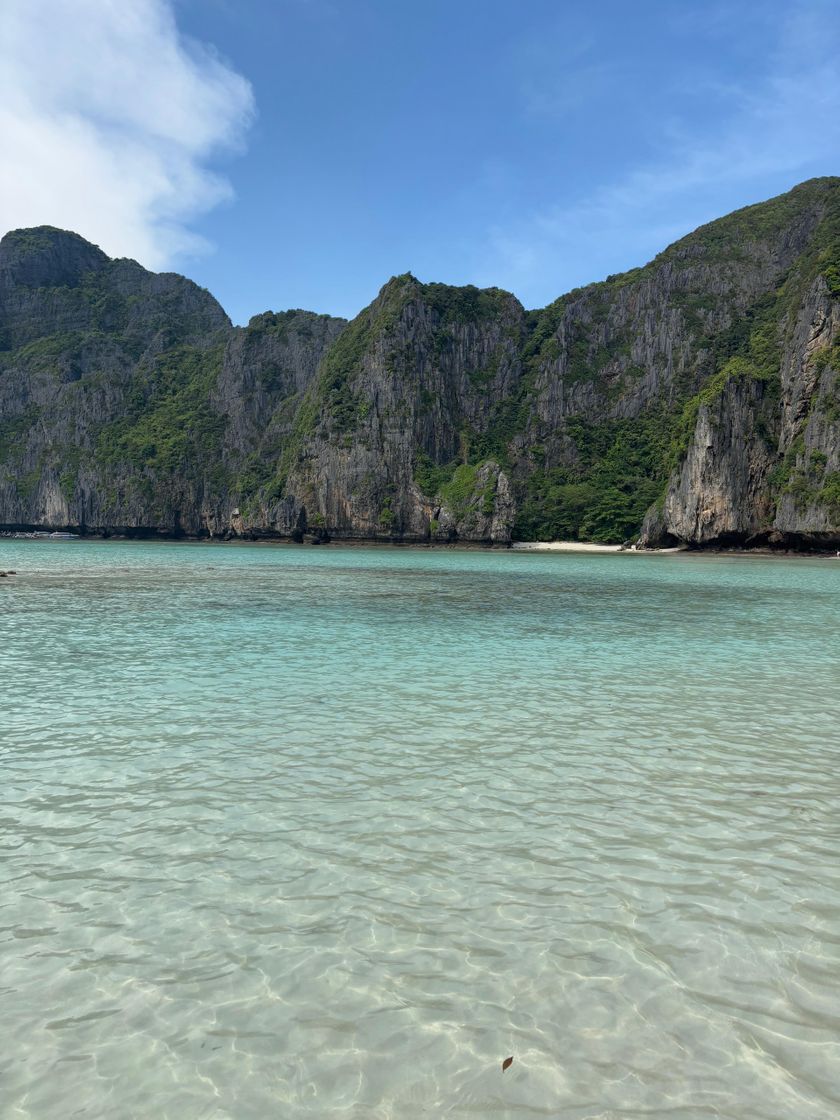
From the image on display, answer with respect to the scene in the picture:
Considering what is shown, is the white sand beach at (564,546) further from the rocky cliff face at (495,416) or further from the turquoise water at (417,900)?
the turquoise water at (417,900)

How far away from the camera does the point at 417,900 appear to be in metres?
5.03

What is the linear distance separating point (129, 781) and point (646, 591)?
29445 mm

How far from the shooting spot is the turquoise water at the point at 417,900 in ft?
11.3

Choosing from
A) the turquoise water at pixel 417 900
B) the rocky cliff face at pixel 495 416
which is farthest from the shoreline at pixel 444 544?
the turquoise water at pixel 417 900

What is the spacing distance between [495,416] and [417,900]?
152 meters

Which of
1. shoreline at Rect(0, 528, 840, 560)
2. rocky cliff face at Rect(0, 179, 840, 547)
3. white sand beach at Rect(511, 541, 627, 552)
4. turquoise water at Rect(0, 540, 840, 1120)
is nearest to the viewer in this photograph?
turquoise water at Rect(0, 540, 840, 1120)

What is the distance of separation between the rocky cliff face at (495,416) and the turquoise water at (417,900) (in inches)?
3243

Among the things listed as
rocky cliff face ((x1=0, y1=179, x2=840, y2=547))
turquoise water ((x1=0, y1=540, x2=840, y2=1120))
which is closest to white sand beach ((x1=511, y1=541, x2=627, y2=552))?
rocky cliff face ((x1=0, y1=179, x2=840, y2=547))

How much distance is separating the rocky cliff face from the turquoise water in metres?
82.4

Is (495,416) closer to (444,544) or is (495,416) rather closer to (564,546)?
(444,544)

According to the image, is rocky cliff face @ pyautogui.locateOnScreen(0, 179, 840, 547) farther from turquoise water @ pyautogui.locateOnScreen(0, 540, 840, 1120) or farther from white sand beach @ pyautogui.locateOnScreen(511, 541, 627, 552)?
turquoise water @ pyautogui.locateOnScreen(0, 540, 840, 1120)

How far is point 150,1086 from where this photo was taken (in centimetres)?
338

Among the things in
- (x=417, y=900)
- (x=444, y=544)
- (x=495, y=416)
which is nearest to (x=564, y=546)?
(x=444, y=544)

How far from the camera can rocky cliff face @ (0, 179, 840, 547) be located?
96250 millimetres
